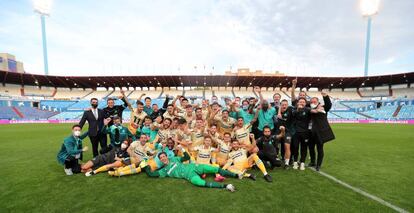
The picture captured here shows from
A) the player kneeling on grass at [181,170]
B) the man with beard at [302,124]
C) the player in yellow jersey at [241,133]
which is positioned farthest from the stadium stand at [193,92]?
the man with beard at [302,124]

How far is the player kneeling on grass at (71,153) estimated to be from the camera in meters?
4.80

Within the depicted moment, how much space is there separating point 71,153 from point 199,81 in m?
35.8

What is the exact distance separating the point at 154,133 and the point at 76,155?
2085 millimetres

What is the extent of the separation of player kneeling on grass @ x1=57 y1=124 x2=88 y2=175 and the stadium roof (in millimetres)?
33283

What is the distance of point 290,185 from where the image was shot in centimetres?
411

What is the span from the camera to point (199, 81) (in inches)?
1571

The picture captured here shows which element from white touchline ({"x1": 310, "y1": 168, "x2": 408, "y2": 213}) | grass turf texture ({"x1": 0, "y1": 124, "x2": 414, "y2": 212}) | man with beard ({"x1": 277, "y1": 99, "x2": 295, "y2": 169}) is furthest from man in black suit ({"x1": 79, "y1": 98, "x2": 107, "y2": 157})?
white touchline ({"x1": 310, "y1": 168, "x2": 408, "y2": 213})

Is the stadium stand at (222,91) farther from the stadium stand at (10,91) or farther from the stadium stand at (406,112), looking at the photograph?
the stadium stand at (10,91)

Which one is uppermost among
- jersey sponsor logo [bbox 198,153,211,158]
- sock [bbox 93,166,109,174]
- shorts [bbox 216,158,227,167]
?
jersey sponsor logo [bbox 198,153,211,158]

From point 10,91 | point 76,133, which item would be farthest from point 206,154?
point 10,91

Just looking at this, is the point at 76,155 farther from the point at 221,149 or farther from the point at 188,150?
the point at 221,149

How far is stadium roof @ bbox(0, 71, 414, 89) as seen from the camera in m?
37.0

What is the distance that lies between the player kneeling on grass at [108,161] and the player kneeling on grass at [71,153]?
0.26 metres

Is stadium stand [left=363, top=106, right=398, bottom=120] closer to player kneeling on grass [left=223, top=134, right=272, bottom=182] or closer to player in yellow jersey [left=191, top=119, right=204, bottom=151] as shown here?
player kneeling on grass [left=223, top=134, right=272, bottom=182]
